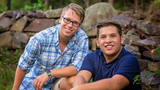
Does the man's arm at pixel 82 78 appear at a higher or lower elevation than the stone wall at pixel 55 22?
lower

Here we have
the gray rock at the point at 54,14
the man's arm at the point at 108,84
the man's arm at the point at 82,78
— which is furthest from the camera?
the gray rock at the point at 54,14

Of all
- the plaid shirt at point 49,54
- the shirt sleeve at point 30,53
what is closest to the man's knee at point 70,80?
the plaid shirt at point 49,54

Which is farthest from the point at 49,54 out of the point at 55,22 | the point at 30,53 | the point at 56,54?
the point at 55,22

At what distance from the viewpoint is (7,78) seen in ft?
10.5

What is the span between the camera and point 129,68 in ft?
5.09

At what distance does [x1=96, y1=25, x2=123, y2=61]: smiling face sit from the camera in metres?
1.71

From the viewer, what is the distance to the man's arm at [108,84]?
1.37 metres

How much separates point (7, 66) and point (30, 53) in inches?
82.5

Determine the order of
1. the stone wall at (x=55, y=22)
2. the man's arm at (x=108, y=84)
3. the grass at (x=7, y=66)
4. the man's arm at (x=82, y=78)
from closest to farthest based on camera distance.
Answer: the man's arm at (x=108, y=84), the man's arm at (x=82, y=78), the grass at (x=7, y=66), the stone wall at (x=55, y=22)

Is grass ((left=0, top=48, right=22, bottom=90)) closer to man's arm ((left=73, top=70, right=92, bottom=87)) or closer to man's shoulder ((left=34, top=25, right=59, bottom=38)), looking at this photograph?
man's shoulder ((left=34, top=25, right=59, bottom=38))

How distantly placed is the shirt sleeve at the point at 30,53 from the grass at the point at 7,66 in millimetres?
1058

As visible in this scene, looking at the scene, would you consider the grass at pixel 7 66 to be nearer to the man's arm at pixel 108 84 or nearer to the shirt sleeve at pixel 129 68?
the man's arm at pixel 108 84

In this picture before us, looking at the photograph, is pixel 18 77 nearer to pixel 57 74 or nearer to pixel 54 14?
pixel 57 74

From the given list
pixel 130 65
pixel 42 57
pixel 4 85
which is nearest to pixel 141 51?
pixel 130 65
